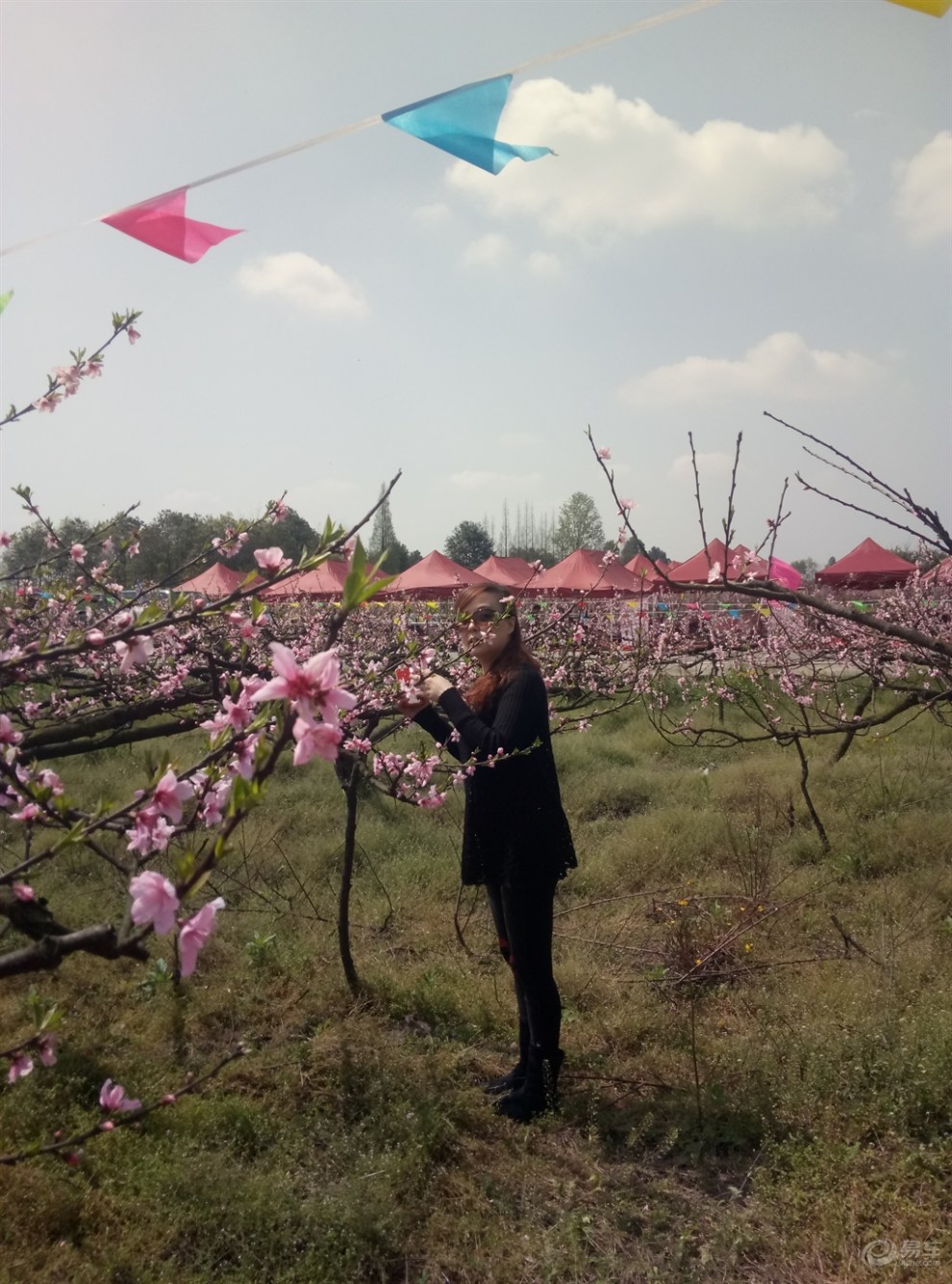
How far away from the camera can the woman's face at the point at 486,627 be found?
9.05 ft

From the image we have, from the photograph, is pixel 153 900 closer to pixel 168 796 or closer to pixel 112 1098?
pixel 168 796

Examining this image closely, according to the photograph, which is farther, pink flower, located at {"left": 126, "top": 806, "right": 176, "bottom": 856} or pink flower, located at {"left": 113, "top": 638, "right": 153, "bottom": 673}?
pink flower, located at {"left": 113, "top": 638, "right": 153, "bottom": 673}

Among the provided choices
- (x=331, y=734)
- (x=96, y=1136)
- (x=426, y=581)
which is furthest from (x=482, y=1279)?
(x=426, y=581)

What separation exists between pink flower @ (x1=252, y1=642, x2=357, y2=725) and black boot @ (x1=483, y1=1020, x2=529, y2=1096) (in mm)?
2386

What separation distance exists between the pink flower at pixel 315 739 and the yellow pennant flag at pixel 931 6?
8.09 feet

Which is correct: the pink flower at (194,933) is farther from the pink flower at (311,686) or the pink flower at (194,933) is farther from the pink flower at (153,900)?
the pink flower at (311,686)

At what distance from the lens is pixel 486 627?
111 inches

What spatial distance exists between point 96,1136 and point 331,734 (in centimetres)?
272

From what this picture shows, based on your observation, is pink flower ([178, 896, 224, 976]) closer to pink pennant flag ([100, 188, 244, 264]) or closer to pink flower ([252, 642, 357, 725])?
pink flower ([252, 642, 357, 725])

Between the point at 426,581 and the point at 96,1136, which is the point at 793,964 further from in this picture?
the point at 426,581

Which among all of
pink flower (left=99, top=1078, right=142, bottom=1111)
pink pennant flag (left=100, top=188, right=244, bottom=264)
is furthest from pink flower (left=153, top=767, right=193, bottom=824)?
pink pennant flag (left=100, top=188, right=244, bottom=264)

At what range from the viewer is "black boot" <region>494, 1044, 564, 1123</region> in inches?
116

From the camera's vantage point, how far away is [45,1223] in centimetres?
244

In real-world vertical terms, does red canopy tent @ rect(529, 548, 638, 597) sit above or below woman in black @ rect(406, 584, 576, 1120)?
above
